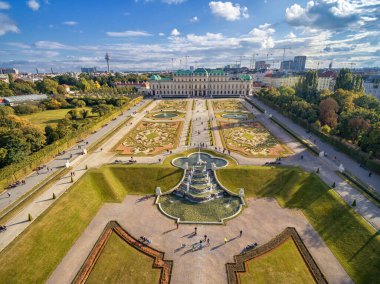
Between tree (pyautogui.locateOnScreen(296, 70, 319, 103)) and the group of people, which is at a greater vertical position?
tree (pyautogui.locateOnScreen(296, 70, 319, 103))

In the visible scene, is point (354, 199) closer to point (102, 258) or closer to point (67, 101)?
point (102, 258)

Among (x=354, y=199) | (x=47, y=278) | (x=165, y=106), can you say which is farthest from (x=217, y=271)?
(x=165, y=106)

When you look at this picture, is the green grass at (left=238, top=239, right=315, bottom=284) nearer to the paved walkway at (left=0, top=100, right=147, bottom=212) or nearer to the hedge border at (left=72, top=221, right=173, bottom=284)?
the hedge border at (left=72, top=221, right=173, bottom=284)

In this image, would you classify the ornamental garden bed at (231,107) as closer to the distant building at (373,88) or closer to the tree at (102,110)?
the tree at (102,110)

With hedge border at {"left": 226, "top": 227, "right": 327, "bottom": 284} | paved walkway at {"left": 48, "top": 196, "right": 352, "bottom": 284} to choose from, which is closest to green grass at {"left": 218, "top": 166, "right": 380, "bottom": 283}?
paved walkway at {"left": 48, "top": 196, "right": 352, "bottom": 284}

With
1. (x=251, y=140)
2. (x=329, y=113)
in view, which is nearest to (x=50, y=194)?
(x=251, y=140)

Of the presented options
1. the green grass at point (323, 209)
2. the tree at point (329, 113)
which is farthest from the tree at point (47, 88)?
the tree at point (329, 113)
